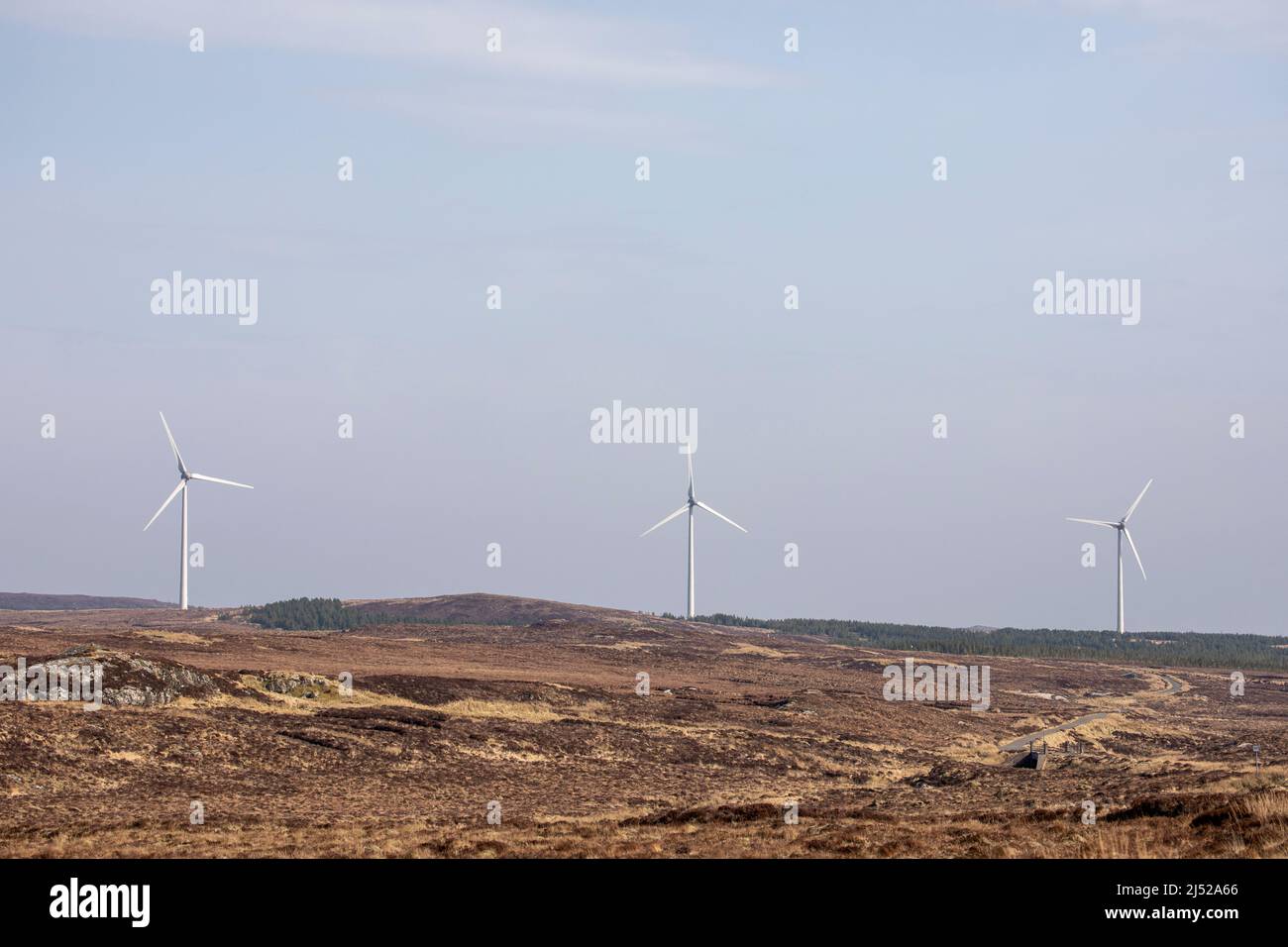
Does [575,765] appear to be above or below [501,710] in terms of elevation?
below

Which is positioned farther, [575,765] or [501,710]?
[501,710]

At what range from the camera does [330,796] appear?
46531 millimetres

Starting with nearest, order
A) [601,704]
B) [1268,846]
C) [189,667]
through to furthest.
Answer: [1268,846]
[189,667]
[601,704]

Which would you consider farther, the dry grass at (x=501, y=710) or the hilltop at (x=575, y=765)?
the dry grass at (x=501, y=710)

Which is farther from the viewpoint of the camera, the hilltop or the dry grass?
the dry grass

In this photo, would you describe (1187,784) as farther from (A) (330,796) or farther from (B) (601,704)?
(B) (601,704)

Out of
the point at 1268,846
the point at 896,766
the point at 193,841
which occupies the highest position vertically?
the point at 1268,846
